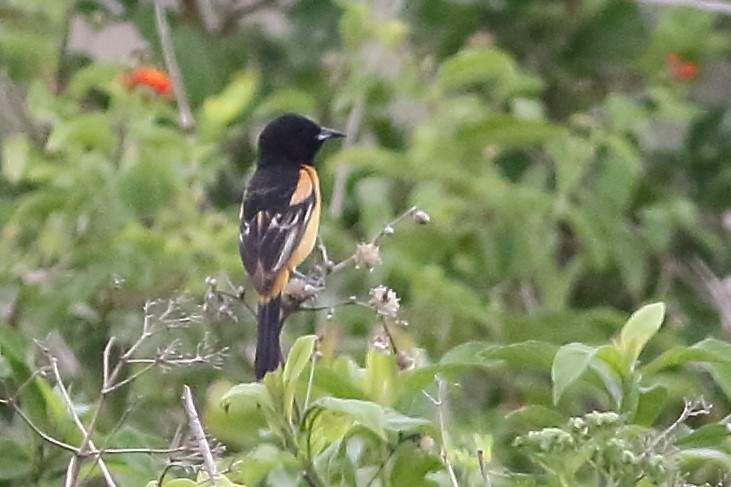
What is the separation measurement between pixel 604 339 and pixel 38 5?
183 centimetres

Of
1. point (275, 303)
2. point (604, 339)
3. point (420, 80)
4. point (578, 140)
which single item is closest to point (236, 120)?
point (420, 80)

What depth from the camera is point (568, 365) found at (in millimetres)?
1443

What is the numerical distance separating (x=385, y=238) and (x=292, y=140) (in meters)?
0.48

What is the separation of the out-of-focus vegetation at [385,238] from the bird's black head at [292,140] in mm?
229

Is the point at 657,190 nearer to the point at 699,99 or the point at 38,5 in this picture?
the point at 699,99

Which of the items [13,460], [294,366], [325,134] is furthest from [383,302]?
[325,134]

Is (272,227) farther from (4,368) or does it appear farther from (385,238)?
(4,368)

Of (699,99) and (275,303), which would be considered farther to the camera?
(699,99)

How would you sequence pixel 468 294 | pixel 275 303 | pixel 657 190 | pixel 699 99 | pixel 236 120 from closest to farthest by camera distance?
1. pixel 275 303
2. pixel 468 294
3. pixel 236 120
4. pixel 657 190
5. pixel 699 99

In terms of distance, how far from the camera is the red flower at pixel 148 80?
12.6 ft

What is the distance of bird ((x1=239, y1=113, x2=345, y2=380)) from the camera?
2430mm

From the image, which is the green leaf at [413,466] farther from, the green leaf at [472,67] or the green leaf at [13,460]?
the green leaf at [472,67]

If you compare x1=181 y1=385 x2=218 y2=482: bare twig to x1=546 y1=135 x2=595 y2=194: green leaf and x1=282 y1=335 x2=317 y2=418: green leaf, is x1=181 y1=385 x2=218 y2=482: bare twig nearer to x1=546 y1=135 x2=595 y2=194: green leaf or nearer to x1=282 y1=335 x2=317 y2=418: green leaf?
x1=282 y1=335 x2=317 y2=418: green leaf

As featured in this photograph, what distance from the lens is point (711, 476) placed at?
2.57m
